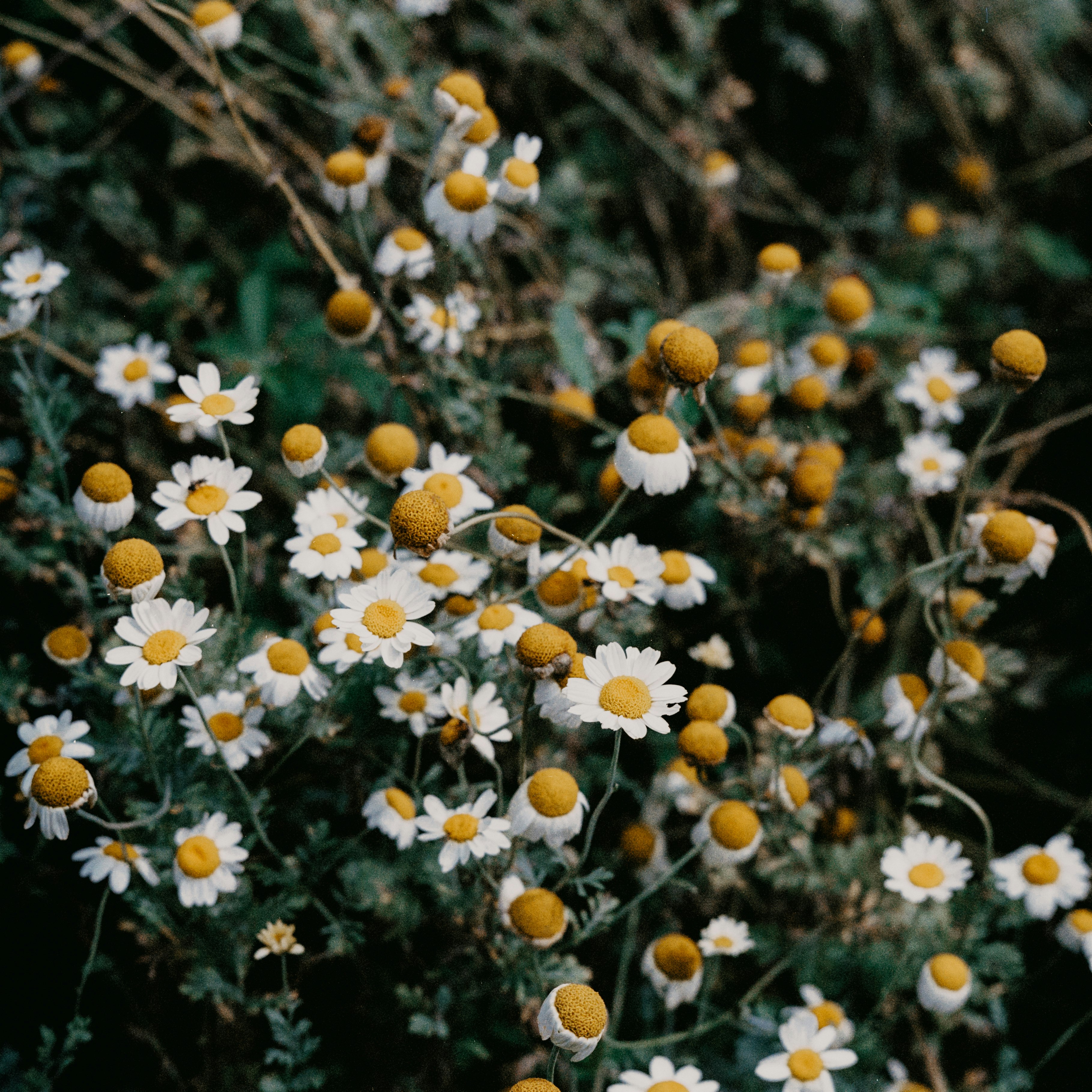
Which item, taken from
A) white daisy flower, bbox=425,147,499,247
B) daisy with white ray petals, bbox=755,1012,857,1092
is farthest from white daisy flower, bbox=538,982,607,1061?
white daisy flower, bbox=425,147,499,247

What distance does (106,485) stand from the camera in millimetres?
1653

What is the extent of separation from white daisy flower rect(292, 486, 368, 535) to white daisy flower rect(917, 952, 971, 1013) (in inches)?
51.3

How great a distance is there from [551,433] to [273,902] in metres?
1.34

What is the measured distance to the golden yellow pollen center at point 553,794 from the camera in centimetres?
144

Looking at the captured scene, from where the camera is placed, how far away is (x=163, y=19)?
298 centimetres

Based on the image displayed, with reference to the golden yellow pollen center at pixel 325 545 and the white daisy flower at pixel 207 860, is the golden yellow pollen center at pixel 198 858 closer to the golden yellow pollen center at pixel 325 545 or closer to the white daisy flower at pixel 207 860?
the white daisy flower at pixel 207 860

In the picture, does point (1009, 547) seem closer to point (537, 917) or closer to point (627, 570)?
point (627, 570)

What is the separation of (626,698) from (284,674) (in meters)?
0.62

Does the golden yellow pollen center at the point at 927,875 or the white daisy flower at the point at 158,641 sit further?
the golden yellow pollen center at the point at 927,875

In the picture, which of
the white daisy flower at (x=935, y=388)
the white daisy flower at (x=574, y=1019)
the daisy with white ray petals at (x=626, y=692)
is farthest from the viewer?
the white daisy flower at (x=935, y=388)

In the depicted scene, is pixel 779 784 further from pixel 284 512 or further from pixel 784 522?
pixel 284 512

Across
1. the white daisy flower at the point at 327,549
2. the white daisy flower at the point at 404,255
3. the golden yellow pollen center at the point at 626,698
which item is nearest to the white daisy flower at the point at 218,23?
the white daisy flower at the point at 404,255

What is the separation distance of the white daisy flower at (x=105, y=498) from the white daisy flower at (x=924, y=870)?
1.50 meters

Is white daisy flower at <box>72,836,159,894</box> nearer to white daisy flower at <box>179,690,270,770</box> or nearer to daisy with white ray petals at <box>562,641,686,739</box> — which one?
white daisy flower at <box>179,690,270,770</box>
